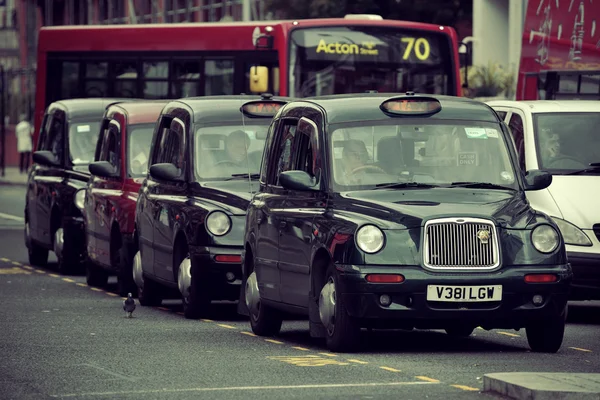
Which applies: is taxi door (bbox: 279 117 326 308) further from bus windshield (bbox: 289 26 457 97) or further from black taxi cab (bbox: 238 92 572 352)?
bus windshield (bbox: 289 26 457 97)

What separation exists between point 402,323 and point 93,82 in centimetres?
1924

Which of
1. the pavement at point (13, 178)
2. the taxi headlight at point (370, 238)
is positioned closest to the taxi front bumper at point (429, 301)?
the taxi headlight at point (370, 238)

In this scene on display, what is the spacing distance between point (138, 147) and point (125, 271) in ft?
4.83

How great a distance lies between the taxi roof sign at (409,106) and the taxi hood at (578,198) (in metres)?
2.17

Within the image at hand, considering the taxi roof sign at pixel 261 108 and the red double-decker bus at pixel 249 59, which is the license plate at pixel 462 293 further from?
the red double-decker bus at pixel 249 59

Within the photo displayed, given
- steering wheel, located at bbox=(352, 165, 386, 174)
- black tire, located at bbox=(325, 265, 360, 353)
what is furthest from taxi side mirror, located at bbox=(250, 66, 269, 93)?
black tire, located at bbox=(325, 265, 360, 353)

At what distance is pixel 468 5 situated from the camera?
43.2 meters

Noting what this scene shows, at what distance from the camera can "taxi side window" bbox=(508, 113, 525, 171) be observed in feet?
50.7

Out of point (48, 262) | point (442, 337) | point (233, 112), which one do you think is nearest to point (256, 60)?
point (48, 262)

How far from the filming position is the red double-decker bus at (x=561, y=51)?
18.7 meters

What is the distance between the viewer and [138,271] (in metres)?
16.6

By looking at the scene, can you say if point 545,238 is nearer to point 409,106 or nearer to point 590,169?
point 409,106

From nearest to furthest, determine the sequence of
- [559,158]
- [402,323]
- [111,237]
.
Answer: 1. [402,323]
2. [559,158]
3. [111,237]

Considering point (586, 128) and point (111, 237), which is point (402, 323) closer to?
point (586, 128)
